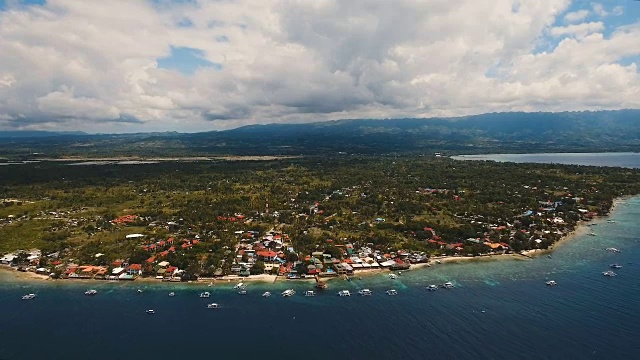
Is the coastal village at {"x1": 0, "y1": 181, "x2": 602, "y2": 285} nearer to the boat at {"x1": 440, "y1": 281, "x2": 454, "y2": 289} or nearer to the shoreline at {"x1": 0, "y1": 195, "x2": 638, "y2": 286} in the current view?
the shoreline at {"x1": 0, "y1": 195, "x2": 638, "y2": 286}

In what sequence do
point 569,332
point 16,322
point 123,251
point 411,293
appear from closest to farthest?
point 569,332 → point 16,322 → point 411,293 → point 123,251

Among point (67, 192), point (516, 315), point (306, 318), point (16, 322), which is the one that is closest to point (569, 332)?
point (516, 315)

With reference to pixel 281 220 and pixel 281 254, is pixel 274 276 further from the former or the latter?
pixel 281 220

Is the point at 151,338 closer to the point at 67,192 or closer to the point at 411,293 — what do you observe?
the point at 411,293

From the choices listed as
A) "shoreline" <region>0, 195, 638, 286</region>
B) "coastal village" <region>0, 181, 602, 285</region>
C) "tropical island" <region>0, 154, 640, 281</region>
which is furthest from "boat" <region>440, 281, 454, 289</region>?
"tropical island" <region>0, 154, 640, 281</region>

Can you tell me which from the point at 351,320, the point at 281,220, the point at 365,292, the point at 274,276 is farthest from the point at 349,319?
the point at 281,220

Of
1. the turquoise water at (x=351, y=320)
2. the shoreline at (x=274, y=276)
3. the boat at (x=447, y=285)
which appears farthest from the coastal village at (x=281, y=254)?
the boat at (x=447, y=285)
